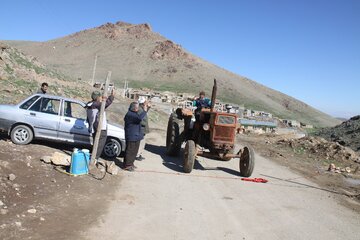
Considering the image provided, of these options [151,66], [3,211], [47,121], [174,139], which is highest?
[151,66]

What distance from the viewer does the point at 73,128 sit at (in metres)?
10.8

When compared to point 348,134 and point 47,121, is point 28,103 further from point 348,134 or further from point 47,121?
point 348,134

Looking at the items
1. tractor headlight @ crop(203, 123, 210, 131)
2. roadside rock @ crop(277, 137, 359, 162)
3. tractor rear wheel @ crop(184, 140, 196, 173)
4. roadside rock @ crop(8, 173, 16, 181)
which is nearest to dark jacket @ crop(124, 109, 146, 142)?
tractor rear wheel @ crop(184, 140, 196, 173)

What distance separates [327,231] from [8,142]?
7867 mm

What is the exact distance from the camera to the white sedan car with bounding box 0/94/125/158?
10547 mm

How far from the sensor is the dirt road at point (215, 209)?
21.2ft

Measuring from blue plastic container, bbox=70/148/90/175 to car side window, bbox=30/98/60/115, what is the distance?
2504 millimetres

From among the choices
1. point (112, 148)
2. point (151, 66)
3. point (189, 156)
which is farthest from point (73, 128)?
point (151, 66)

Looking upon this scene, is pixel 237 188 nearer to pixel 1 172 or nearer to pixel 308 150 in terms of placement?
pixel 1 172

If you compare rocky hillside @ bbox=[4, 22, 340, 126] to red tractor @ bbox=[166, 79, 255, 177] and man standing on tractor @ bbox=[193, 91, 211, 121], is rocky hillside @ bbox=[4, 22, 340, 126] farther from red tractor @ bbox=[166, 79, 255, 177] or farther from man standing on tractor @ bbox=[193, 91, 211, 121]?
red tractor @ bbox=[166, 79, 255, 177]

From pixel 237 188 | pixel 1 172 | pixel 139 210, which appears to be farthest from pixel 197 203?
pixel 1 172

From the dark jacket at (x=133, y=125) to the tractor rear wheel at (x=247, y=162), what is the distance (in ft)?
10.4

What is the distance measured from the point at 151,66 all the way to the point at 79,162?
121422 mm

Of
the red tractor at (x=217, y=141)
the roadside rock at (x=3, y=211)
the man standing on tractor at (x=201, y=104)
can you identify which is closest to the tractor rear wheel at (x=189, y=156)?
the red tractor at (x=217, y=141)
